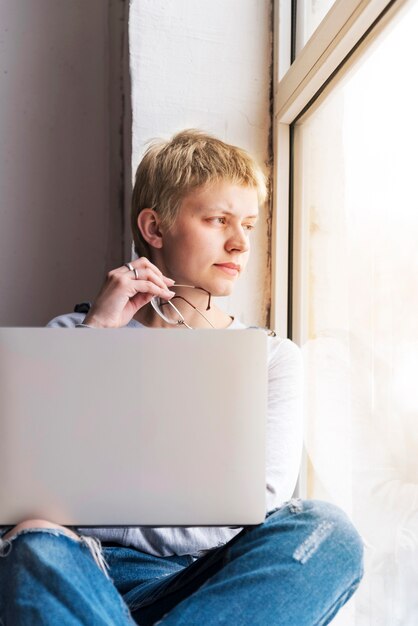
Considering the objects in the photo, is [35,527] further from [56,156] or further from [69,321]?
[56,156]

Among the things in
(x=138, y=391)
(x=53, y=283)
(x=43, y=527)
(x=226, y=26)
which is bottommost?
(x=43, y=527)

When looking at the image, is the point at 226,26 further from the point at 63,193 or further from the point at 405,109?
the point at 405,109

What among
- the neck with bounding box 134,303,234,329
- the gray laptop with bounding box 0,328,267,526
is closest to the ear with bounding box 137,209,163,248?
the neck with bounding box 134,303,234,329

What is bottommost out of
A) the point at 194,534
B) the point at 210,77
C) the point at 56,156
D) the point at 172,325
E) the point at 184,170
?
the point at 194,534

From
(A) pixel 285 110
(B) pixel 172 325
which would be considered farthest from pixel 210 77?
(B) pixel 172 325

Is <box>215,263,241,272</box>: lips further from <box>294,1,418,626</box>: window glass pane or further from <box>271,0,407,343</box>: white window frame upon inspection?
<box>271,0,407,343</box>: white window frame

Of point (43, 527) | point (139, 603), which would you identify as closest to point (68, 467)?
point (43, 527)

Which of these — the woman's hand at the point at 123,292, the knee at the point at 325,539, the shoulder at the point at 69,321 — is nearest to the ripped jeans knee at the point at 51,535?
the knee at the point at 325,539

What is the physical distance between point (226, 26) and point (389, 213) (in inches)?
33.5

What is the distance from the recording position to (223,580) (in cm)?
102

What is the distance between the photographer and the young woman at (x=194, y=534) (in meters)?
0.96

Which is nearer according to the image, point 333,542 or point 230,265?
point 333,542

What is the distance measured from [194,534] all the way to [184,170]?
27.6 inches

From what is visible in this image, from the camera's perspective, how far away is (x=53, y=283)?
2.01 meters
